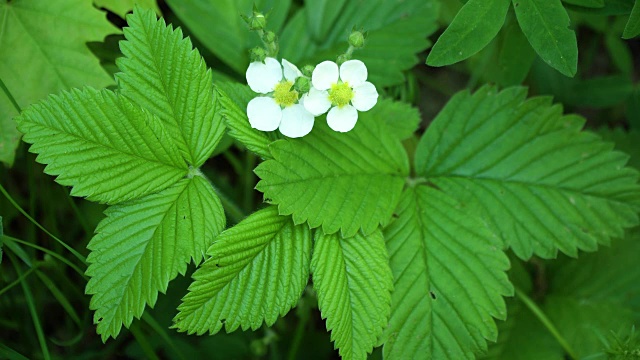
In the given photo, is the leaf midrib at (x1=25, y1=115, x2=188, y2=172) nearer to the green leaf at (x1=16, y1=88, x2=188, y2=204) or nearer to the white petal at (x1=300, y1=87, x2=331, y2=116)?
the green leaf at (x1=16, y1=88, x2=188, y2=204)

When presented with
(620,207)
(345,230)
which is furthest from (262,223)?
(620,207)

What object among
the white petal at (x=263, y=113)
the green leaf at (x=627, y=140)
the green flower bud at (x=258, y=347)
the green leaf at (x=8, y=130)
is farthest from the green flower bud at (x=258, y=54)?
the green leaf at (x=627, y=140)

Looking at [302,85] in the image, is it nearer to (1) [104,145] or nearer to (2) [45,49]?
(1) [104,145]

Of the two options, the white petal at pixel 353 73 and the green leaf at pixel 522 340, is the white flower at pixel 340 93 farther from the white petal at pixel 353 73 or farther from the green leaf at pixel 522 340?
the green leaf at pixel 522 340

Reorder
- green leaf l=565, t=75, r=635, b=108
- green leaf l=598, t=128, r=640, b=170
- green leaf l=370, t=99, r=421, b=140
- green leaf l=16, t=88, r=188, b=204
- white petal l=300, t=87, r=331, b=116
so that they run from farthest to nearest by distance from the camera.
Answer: green leaf l=565, t=75, r=635, b=108 → green leaf l=598, t=128, r=640, b=170 → green leaf l=370, t=99, r=421, b=140 → white petal l=300, t=87, r=331, b=116 → green leaf l=16, t=88, r=188, b=204

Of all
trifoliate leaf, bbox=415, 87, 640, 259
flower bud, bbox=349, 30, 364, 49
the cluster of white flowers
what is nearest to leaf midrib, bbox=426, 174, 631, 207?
trifoliate leaf, bbox=415, 87, 640, 259

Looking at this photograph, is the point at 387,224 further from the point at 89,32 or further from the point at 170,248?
the point at 89,32
